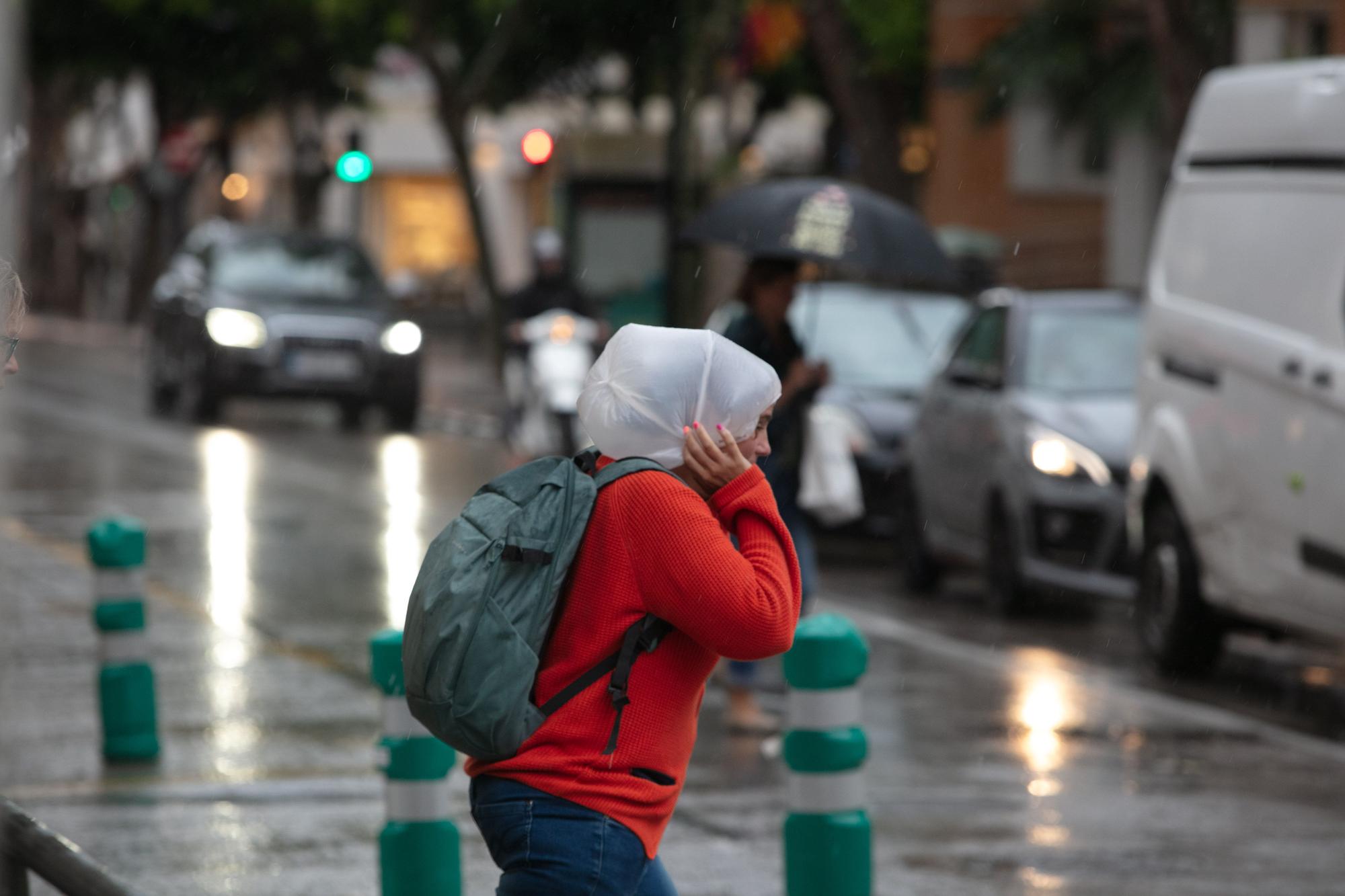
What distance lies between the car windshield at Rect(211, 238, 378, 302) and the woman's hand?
20.0m

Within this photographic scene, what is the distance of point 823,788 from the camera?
17.4 ft

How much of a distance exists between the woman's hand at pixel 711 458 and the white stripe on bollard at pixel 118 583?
447 cm

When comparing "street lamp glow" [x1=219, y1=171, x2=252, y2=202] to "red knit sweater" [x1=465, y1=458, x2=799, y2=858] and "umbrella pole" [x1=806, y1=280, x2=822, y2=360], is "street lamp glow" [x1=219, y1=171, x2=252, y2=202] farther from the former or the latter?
"red knit sweater" [x1=465, y1=458, x2=799, y2=858]

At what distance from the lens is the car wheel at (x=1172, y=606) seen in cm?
1011

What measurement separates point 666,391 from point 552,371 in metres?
12.1

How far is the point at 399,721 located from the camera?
18.0 ft

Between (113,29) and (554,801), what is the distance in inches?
1626

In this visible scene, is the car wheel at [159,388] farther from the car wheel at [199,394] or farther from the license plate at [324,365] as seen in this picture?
the license plate at [324,365]

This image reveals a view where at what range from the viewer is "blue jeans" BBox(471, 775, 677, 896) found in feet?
11.8

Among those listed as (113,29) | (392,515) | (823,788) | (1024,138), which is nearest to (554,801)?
(823,788)

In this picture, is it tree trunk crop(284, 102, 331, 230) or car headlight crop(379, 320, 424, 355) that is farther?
tree trunk crop(284, 102, 331, 230)

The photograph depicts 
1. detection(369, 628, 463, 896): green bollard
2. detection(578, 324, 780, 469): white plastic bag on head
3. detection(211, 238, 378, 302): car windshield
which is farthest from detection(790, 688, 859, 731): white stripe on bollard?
detection(211, 238, 378, 302): car windshield

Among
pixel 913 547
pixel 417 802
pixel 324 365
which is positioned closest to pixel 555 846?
pixel 417 802

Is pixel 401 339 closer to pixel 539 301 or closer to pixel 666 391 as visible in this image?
pixel 539 301
